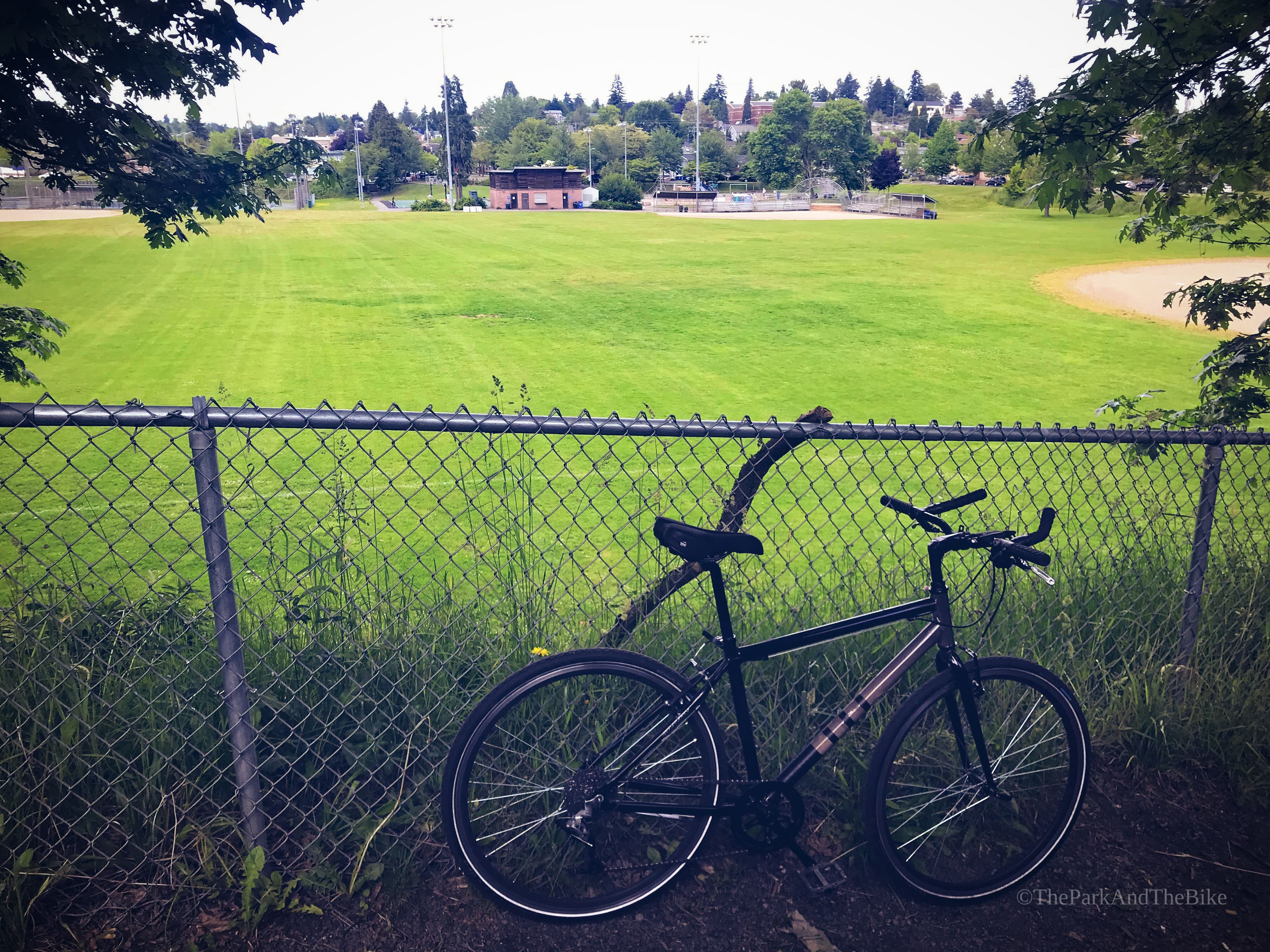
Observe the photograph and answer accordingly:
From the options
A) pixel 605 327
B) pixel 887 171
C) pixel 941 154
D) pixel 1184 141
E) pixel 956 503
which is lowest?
pixel 605 327

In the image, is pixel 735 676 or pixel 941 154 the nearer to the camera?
pixel 735 676

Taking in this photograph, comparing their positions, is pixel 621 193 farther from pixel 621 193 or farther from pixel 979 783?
pixel 979 783

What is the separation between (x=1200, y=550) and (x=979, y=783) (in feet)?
5.12

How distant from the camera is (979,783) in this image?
2938 mm

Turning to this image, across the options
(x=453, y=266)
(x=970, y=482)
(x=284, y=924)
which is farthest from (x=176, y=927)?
(x=453, y=266)

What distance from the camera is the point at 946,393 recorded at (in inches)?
634

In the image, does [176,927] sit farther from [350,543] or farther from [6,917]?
[350,543]

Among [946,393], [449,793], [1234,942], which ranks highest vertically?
[449,793]

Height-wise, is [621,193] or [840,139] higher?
[840,139]

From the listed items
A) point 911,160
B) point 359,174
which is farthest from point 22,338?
point 911,160

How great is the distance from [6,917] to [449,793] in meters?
1.16

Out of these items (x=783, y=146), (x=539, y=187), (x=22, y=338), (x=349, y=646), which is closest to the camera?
(x=349, y=646)

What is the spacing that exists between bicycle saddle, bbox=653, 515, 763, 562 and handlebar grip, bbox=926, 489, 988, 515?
0.55m

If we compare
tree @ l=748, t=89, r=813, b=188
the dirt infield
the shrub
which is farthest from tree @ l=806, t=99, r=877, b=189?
the dirt infield
